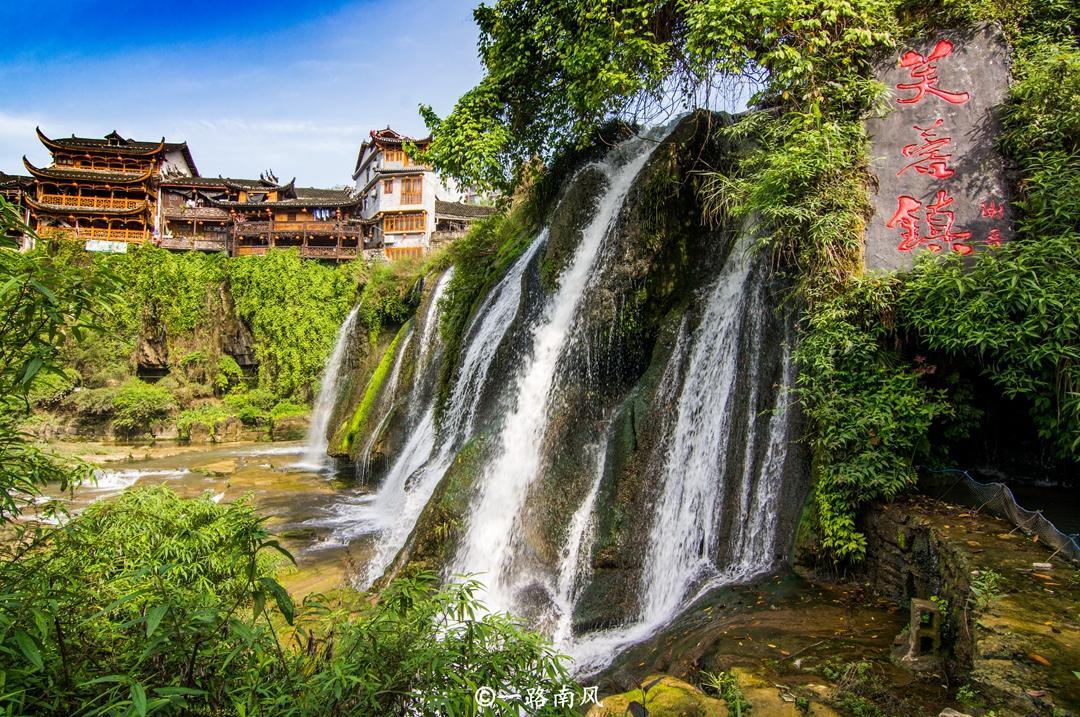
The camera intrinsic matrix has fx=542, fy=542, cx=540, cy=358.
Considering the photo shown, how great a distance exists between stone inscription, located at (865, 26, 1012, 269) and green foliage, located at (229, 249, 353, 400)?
22.8 meters

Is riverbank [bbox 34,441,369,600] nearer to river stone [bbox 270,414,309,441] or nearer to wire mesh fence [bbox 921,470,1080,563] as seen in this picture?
river stone [bbox 270,414,309,441]

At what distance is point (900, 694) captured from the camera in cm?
353

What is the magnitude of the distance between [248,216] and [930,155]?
37.2 m

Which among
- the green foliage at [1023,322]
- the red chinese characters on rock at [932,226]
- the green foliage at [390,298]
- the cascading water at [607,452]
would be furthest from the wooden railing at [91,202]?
the green foliage at [1023,322]

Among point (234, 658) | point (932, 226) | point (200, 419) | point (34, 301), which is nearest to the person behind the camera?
point (34, 301)

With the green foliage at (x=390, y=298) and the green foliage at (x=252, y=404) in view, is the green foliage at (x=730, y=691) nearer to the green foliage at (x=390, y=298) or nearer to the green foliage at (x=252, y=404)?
the green foliage at (x=390, y=298)

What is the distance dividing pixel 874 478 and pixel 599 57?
277 inches

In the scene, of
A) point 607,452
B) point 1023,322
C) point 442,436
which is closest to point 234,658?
point 607,452

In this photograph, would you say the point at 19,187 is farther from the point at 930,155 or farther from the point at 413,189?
the point at 930,155

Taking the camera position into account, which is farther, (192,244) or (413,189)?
(413,189)

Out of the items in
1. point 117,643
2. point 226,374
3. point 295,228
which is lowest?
point 117,643

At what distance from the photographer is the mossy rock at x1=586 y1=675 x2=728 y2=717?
328 cm

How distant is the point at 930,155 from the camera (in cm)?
653

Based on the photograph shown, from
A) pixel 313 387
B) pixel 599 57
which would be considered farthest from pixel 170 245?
pixel 599 57
